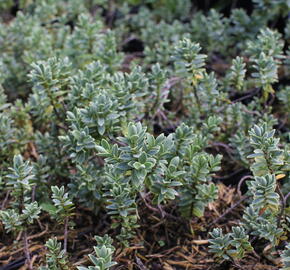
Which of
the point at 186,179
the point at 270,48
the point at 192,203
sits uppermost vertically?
the point at 270,48

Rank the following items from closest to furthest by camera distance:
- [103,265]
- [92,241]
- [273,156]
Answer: [103,265] → [273,156] → [92,241]

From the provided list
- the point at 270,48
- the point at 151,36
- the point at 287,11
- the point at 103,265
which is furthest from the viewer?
the point at 151,36

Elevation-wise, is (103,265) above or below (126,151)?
below

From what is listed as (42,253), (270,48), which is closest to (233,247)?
(42,253)

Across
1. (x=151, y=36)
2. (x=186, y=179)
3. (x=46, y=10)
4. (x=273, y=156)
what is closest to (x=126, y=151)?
(x=186, y=179)

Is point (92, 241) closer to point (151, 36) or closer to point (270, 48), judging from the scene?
point (270, 48)

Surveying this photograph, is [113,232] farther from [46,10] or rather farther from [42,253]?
[46,10]

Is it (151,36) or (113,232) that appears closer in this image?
(113,232)
